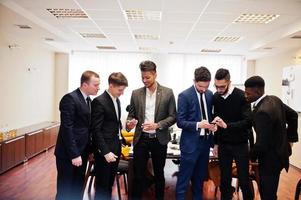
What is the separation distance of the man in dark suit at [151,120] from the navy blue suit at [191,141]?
12 cm

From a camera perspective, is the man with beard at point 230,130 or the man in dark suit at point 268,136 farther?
the man with beard at point 230,130

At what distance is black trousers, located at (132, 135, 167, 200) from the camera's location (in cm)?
291

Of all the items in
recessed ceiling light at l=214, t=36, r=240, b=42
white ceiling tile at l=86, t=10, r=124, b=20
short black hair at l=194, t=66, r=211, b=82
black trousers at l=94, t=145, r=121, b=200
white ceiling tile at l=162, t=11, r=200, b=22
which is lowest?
black trousers at l=94, t=145, r=121, b=200

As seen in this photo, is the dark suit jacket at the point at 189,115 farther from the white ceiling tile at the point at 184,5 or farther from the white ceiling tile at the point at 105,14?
the white ceiling tile at the point at 105,14

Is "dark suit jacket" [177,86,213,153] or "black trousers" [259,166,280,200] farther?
"dark suit jacket" [177,86,213,153]

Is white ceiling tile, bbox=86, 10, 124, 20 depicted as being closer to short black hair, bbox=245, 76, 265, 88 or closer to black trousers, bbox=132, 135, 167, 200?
black trousers, bbox=132, 135, 167, 200

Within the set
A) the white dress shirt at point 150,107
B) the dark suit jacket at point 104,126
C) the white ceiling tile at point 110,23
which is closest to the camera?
the dark suit jacket at point 104,126

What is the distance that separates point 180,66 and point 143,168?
6471 mm

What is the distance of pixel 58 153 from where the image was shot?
265cm

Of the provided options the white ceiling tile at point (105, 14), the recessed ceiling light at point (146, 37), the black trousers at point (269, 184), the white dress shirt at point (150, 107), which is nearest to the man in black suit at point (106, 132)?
the white dress shirt at point (150, 107)

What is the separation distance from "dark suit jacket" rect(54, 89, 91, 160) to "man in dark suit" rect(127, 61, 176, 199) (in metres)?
0.44

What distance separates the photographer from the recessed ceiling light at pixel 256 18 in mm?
4746

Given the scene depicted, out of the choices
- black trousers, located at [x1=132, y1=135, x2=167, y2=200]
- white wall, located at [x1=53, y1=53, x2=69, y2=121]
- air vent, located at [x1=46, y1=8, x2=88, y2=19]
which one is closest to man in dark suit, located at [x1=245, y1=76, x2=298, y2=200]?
black trousers, located at [x1=132, y1=135, x2=167, y2=200]

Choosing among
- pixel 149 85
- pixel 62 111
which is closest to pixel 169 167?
pixel 149 85
